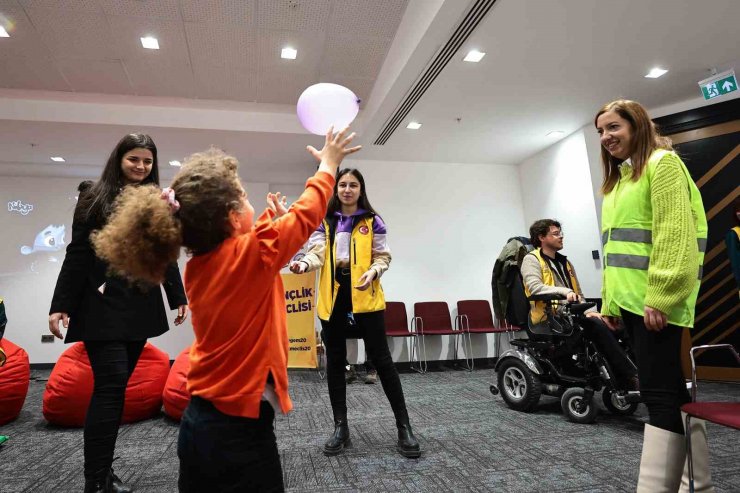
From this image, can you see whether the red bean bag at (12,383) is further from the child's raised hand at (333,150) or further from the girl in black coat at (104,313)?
the child's raised hand at (333,150)

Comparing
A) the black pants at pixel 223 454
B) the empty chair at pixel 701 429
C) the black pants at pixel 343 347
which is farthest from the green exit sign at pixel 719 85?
the black pants at pixel 223 454

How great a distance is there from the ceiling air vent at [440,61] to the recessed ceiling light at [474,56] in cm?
15

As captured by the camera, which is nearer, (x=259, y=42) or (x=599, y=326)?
(x=599, y=326)

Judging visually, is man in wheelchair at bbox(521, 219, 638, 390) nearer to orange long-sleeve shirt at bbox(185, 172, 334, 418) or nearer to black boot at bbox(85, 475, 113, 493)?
orange long-sleeve shirt at bbox(185, 172, 334, 418)

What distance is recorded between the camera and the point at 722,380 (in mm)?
3961

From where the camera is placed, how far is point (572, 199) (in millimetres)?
5309

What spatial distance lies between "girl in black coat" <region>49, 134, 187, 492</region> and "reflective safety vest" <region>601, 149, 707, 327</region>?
156cm

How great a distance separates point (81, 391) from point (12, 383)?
63 centimetres

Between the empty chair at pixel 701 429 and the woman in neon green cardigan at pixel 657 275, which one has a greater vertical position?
the woman in neon green cardigan at pixel 657 275

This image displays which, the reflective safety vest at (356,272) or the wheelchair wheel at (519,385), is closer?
the reflective safety vest at (356,272)

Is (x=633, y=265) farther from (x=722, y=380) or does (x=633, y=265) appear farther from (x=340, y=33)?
(x=722, y=380)

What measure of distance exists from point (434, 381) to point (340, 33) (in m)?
3.73

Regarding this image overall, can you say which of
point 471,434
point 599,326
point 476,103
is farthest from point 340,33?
point 471,434

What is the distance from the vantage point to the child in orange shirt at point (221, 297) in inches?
32.5
